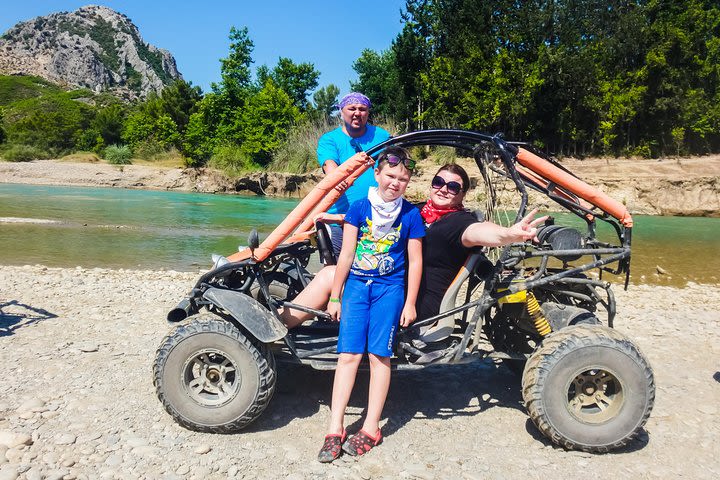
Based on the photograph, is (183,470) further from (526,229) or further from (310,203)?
(526,229)

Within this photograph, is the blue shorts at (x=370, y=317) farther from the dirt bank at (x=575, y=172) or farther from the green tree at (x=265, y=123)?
the green tree at (x=265, y=123)

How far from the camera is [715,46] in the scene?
33.8 m

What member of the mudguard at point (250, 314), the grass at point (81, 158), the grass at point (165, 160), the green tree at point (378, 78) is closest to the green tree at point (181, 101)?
the grass at point (165, 160)

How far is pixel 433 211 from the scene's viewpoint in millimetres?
3799

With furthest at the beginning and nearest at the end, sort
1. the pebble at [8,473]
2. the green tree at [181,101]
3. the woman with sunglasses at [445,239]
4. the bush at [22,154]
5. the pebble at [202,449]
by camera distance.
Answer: the green tree at [181,101], the bush at [22,154], the woman with sunglasses at [445,239], the pebble at [202,449], the pebble at [8,473]

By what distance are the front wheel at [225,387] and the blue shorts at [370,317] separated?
0.57 metres

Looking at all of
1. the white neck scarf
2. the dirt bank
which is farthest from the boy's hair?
the dirt bank

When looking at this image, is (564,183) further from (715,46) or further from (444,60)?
(715,46)

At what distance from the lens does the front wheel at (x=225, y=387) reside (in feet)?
11.0

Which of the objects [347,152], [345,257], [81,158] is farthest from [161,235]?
[81,158]

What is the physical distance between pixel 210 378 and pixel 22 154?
5011 cm

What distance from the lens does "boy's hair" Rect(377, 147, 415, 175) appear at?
336cm

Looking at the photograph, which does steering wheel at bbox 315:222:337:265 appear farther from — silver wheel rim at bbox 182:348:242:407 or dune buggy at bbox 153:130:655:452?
silver wheel rim at bbox 182:348:242:407

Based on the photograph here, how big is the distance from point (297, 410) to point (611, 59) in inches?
1456
